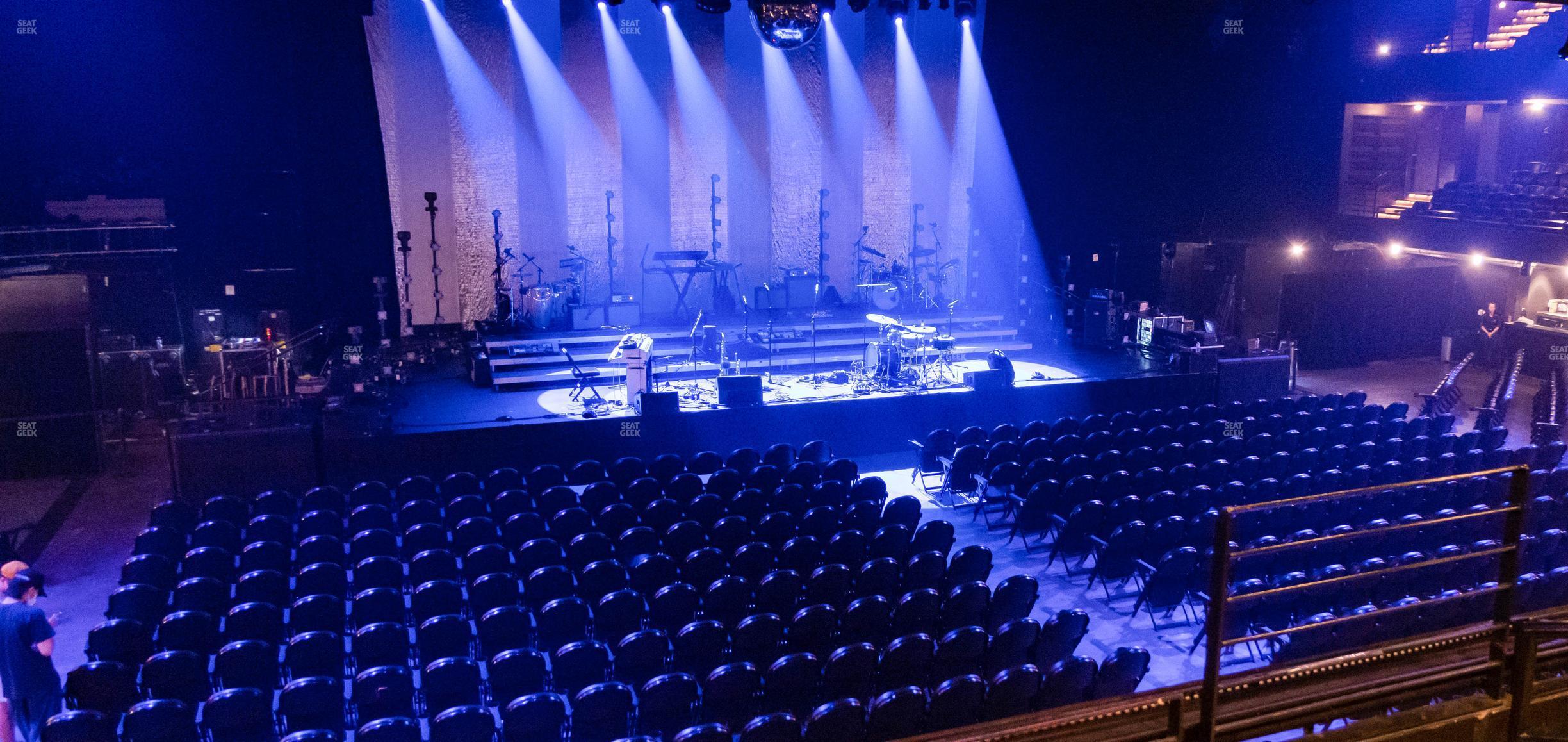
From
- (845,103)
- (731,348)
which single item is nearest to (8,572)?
(731,348)

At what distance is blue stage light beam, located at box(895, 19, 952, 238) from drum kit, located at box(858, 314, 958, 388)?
18.9 ft

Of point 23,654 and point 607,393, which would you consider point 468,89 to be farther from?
point 23,654

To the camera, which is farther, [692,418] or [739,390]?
[739,390]

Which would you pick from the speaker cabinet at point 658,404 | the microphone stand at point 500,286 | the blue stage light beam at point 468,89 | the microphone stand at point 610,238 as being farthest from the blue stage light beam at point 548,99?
the speaker cabinet at point 658,404

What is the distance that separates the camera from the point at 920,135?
21.7 m

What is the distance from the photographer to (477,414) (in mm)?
14273

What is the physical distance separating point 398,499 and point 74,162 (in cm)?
948

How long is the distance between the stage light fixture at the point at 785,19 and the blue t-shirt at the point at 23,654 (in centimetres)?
741

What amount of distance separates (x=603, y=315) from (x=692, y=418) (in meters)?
5.11

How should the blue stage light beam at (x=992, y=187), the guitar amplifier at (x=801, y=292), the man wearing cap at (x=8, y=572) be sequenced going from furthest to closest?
the blue stage light beam at (x=992, y=187) → the guitar amplifier at (x=801, y=292) → the man wearing cap at (x=8, y=572)

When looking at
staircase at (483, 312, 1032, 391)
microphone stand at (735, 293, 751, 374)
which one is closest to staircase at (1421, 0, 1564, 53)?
staircase at (483, 312, 1032, 391)

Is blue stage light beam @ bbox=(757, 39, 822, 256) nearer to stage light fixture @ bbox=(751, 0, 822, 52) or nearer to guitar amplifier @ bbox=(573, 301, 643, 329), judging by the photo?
guitar amplifier @ bbox=(573, 301, 643, 329)

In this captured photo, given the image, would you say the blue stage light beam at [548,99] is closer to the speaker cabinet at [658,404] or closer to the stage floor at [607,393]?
the stage floor at [607,393]

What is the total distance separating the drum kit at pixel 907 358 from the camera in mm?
16188
